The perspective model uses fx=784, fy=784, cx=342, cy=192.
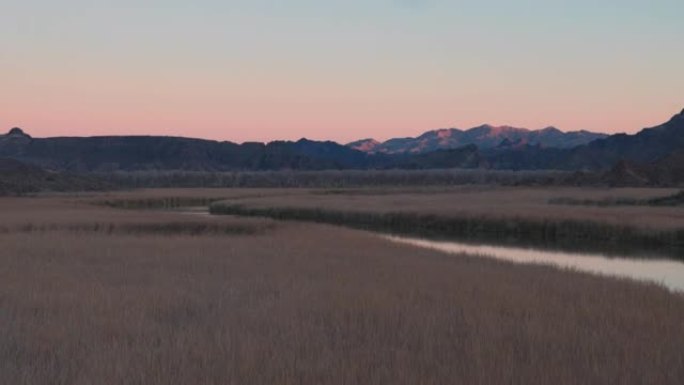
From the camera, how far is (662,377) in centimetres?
858

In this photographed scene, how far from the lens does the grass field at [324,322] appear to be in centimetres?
880

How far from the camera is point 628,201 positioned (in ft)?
183

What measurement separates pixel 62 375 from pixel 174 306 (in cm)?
489

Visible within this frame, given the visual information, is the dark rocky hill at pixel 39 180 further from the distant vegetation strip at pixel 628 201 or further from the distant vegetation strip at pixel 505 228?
the distant vegetation strip at pixel 628 201

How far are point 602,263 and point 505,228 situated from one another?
13.4 meters

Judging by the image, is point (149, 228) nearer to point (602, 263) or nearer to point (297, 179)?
point (602, 263)

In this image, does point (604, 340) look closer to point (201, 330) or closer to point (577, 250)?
point (201, 330)

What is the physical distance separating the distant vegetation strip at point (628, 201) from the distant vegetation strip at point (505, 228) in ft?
50.4

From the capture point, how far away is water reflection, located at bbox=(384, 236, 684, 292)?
2162 cm

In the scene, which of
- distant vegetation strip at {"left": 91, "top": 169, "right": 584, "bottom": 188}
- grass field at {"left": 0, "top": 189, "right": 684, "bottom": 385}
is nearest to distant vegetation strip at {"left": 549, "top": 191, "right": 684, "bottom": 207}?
grass field at {"left": 0, "top": 189, "right": 684, "bottom": 385}

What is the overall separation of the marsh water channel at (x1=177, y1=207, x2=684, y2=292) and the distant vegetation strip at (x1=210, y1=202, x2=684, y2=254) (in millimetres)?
2688

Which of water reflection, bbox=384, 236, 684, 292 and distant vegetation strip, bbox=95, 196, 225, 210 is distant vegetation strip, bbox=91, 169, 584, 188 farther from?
water reflection, bbox=384, 236, 684, 292

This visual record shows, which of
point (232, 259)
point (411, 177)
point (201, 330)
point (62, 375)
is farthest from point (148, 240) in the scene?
point (411, 177)

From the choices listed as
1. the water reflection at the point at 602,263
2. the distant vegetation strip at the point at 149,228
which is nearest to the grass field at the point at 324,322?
the water reflection at the point at 602,263
